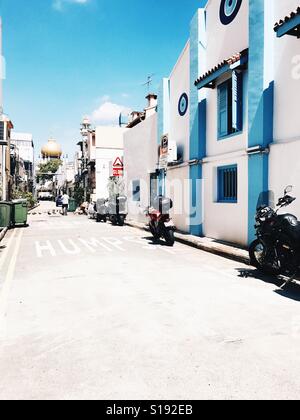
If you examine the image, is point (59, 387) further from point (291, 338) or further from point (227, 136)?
point (227, 136)

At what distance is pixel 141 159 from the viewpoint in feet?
64.0

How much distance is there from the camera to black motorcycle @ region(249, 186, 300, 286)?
623 centimetres

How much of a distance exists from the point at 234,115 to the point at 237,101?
16.6 inches

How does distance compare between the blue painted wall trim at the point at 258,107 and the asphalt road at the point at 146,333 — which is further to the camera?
the blue painted wall trim at the point at 258,107

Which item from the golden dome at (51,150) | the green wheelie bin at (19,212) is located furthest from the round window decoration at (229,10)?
the golden dome at (51,150)

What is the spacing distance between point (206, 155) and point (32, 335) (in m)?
9.63

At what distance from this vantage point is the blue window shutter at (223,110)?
11195mm

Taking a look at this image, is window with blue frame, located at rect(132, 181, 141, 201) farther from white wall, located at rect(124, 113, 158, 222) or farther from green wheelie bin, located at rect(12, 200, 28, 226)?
green wheelie bin, located at rect(12, 200, 28, 226)

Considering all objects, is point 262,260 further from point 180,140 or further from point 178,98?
point 178,98

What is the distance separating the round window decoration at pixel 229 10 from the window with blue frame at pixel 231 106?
74.7 inches

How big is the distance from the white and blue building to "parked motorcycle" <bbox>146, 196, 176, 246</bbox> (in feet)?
5.36

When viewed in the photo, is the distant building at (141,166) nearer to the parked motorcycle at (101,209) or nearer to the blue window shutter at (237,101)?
the parked motorcycle at (101,209)

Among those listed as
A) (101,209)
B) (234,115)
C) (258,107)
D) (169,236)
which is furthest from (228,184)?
(101,209)

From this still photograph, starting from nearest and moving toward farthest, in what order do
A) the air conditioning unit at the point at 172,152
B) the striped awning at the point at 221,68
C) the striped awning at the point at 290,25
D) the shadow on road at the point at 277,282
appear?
the shadow on road at the point at 277,282, the striped awning at the point at 290,25, the striped awning at the point at 221,68, the air conditioning unit at the point at 172,152
